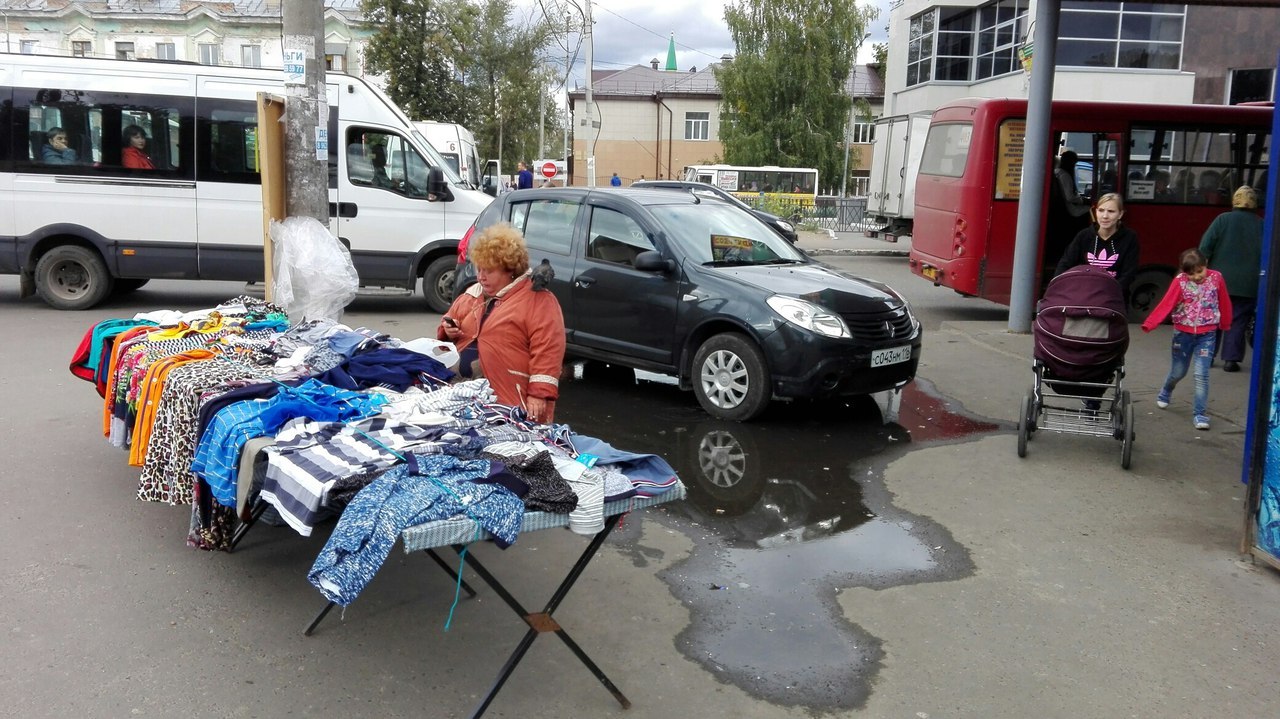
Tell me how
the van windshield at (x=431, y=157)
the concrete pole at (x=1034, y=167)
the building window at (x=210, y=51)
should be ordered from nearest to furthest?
the concrete pole at (x=1034, y=167), the van windshield at (x=431, y=157), the building window at (x=210, y=51)

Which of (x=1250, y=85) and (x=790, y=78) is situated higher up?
(x=790, y=78)

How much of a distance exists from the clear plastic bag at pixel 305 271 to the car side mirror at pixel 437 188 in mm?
4887

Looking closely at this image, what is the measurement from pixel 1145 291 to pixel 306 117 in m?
10.8

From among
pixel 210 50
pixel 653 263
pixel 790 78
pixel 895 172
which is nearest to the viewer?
pixel 653 263

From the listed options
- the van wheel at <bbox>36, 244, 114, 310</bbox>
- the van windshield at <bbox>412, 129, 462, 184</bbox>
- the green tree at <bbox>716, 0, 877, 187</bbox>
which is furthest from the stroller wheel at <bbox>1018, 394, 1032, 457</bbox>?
the green tree at <bbox>716, 0, 877, 187</bbox>

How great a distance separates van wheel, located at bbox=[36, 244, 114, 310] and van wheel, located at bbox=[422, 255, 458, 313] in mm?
3866

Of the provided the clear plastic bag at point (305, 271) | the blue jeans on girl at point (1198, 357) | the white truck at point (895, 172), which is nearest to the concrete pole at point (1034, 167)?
the blue jeans on girl at point (1198, 357)

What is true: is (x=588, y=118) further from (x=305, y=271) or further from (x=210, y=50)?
(x=210, y=50)

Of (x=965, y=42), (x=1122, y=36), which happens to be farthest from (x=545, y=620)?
(x=965, y=42)

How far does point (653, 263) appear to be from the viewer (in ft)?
26.4

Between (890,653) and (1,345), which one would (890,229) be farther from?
(890,653)

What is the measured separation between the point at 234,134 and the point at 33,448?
6650 millimetres

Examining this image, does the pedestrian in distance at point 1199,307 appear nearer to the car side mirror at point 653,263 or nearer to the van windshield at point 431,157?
the car side mirror at point 653,263

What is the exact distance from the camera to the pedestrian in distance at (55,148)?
1218 centimetres
